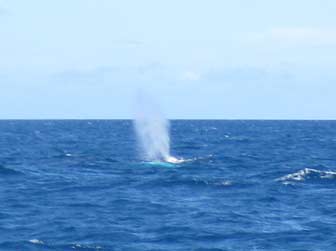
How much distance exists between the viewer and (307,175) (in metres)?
68.2

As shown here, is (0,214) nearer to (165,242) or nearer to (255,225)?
(165,242)

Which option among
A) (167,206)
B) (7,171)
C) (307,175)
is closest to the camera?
(167,206)

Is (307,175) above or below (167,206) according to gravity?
above

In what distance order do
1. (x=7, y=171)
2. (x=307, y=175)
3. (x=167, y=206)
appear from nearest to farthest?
(x=167, y=206) → (x=307, y=175) → (x=7, y=171)

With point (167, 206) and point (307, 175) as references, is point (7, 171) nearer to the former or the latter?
point (167, 206)

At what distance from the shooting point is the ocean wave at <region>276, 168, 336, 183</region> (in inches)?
2554

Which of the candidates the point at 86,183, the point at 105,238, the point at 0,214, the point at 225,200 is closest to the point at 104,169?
the point at 86,183

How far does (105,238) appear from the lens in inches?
1553

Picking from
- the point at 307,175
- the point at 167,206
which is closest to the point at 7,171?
the point at 167,206

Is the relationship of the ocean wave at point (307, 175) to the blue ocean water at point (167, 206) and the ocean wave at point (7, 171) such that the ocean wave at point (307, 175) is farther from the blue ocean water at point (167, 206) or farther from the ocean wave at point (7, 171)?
the ocean wave at point (7, 171)

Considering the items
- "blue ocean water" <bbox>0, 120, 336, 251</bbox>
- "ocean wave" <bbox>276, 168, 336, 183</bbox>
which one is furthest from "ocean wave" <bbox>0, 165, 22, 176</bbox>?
"ocean wave" <bbox>276, 168, 336, 183</bbox>

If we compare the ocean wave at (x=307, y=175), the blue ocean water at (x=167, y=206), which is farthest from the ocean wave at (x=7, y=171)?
the ocean wave at (x=307, y=175)

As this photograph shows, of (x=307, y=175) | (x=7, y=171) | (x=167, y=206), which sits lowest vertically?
(x=167, y=206)

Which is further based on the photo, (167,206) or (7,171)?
(7,171)
